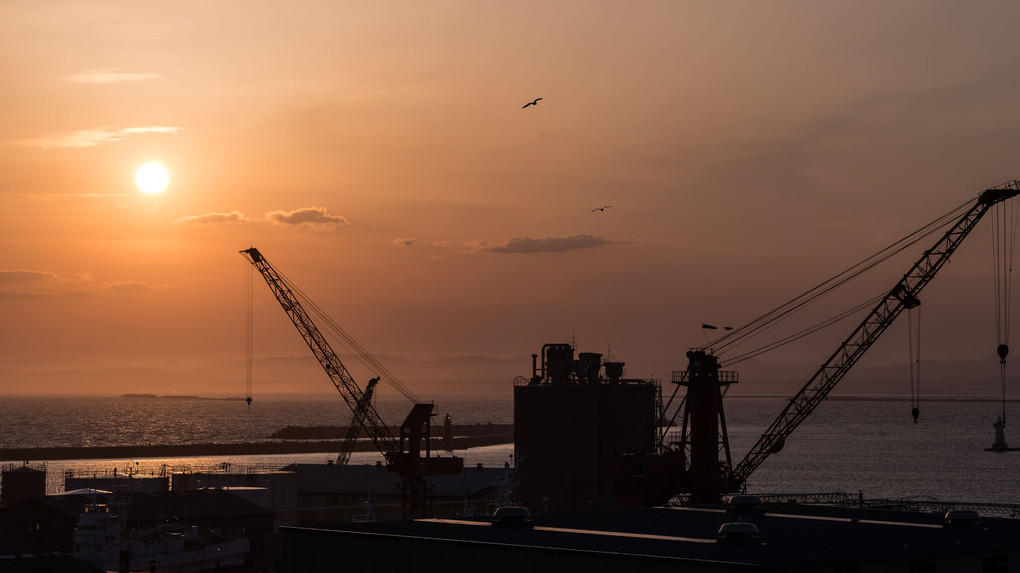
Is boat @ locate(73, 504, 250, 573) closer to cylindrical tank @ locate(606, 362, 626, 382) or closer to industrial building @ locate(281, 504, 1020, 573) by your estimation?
cylindrical tank @ locate(606, 362, 626, 382)

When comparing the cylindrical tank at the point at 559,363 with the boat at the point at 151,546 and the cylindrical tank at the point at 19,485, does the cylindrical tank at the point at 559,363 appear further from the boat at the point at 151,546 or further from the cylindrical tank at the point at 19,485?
the cylindrical tank at the point at 19,485

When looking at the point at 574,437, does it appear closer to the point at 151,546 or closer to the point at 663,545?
the point at 151,546

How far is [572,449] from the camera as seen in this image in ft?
334

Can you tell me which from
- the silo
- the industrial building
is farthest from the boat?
the industrial building

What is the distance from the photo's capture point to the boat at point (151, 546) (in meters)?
89.6

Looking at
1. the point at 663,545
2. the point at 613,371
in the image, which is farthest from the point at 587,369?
the point at 663,545

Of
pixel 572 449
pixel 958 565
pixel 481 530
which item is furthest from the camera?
pixel 572 449

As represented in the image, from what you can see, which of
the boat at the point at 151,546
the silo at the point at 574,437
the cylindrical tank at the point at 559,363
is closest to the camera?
the boat at the point at 151,546

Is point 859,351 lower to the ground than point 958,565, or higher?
higher

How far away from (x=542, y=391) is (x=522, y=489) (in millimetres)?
8389

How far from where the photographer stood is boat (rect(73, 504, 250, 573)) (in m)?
89.6

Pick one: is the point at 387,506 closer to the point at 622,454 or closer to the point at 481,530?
the point at 622,454

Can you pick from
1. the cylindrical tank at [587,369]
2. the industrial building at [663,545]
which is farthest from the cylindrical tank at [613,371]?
the industrial building at [663,545]

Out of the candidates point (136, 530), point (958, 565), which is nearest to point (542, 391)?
point (136, 530)
